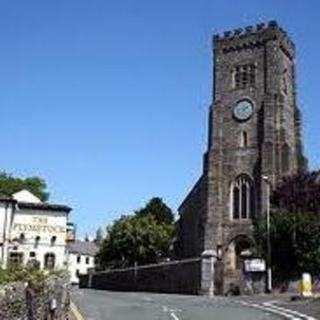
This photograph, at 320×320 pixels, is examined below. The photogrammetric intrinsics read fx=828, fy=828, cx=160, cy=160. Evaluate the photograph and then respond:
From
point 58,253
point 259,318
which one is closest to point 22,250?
point 58,253

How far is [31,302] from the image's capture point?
17.0 meters

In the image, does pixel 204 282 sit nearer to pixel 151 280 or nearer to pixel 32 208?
pixel 151 280

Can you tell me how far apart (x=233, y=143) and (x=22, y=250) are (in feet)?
81.7

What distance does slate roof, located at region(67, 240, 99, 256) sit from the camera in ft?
448

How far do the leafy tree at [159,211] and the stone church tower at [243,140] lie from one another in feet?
48.5

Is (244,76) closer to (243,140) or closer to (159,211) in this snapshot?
(243,140)

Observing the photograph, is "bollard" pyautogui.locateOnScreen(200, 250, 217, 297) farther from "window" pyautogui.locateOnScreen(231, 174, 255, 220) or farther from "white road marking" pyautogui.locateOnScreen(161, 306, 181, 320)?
"white road marking" pyautogui.locateOnScreen(161, 306, 181, 320)

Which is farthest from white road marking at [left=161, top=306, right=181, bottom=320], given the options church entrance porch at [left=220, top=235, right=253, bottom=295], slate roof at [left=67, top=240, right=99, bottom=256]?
slate roof at [left=67, top=240, right=99, bottom=256]

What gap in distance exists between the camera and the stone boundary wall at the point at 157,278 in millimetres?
61875

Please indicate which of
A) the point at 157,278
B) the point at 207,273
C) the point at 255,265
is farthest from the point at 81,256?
the point at 207,273

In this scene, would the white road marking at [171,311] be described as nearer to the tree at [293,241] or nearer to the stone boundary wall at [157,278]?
the stone boundary wall at [157,278]

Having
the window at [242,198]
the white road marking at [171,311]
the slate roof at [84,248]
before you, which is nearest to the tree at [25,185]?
the window at [242,198]

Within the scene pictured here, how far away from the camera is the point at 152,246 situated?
87.9 meters

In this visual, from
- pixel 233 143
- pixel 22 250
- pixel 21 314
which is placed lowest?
pixel 21 314
